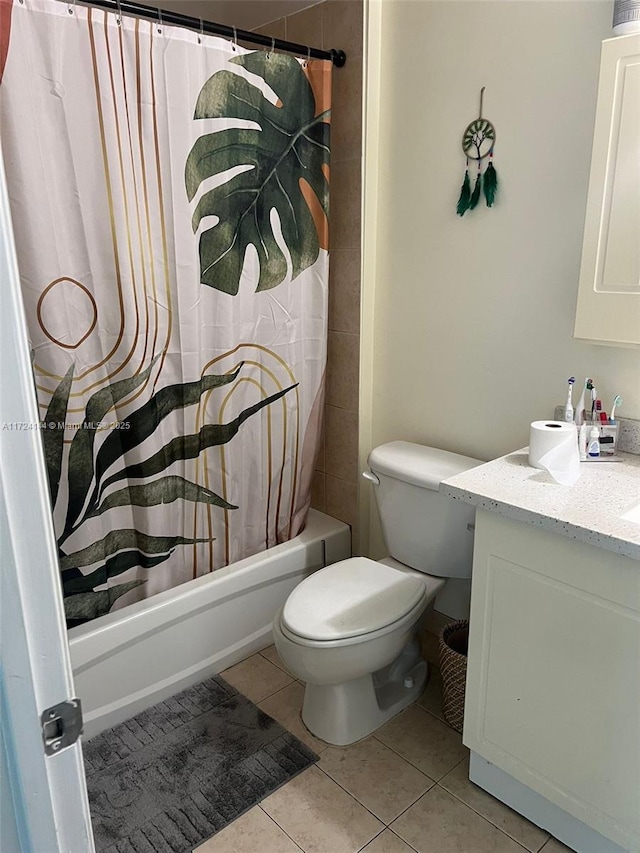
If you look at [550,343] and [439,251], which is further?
[439,251]

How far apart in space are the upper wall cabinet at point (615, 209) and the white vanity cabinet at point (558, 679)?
517mm

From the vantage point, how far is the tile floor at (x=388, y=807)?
4.96ft

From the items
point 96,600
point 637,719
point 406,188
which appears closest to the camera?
point 637,719

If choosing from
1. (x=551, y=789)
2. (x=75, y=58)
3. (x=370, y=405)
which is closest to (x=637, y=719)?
(x=551, y=789)

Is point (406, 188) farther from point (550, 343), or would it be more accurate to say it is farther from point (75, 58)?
point (75, 58)

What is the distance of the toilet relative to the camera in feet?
5.48

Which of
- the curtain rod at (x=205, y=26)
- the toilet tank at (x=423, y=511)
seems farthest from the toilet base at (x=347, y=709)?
the curtain rod at (x=205, y=26)

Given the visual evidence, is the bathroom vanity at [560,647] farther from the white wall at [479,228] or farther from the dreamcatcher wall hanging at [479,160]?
the dreamcatcher wall hanging at [479,160]

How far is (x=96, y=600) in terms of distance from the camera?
1.87 m

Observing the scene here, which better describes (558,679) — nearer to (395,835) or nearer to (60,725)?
(395,835)

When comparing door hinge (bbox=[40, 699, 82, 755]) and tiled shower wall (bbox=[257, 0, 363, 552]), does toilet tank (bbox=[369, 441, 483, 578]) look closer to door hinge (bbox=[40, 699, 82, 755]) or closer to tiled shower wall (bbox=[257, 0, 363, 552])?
tiled shower wall (bbox=[257, 0, 363, 552])

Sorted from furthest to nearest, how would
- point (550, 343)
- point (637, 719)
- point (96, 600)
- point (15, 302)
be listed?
point (96, 600)
point (550, 343)
point (637, 719)
point (15, 302)

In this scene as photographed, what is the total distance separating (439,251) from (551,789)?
146 cm

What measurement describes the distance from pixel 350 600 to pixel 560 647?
601mm
